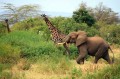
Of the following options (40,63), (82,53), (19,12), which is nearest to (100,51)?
(82,53)

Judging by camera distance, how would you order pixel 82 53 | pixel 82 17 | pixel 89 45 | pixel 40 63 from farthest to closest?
pixel 82 17, pixel 89 45, pixel 82 53, pixel 40 63

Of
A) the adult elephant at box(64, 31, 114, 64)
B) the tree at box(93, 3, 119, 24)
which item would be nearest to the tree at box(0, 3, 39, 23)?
the tree at box(93, 3, 119, 24)

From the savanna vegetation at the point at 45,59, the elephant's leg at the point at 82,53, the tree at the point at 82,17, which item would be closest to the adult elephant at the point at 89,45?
the elephant's leg at the point at 82,53

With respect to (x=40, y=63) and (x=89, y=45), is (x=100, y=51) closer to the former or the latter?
(x=89, y=45)

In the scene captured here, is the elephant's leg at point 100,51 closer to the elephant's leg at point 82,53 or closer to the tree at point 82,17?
the elephant's leg at point 82,53

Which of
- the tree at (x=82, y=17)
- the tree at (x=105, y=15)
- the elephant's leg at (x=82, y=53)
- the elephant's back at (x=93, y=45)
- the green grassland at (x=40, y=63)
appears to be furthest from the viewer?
the tree at (x=105, y=15)

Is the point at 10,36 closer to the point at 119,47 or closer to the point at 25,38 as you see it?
the point at 25,38

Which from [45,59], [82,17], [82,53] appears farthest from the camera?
[82,17]

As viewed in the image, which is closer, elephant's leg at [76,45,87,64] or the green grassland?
the green grassland

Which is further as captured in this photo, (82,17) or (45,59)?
(82,17)

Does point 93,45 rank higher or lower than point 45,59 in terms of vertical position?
higher

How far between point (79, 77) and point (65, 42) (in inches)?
182

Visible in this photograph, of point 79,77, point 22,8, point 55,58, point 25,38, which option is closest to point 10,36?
point 25,38

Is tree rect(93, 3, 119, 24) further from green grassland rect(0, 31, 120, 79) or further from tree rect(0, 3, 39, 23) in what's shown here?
green grassland rect(0, 31, 120, 79)
